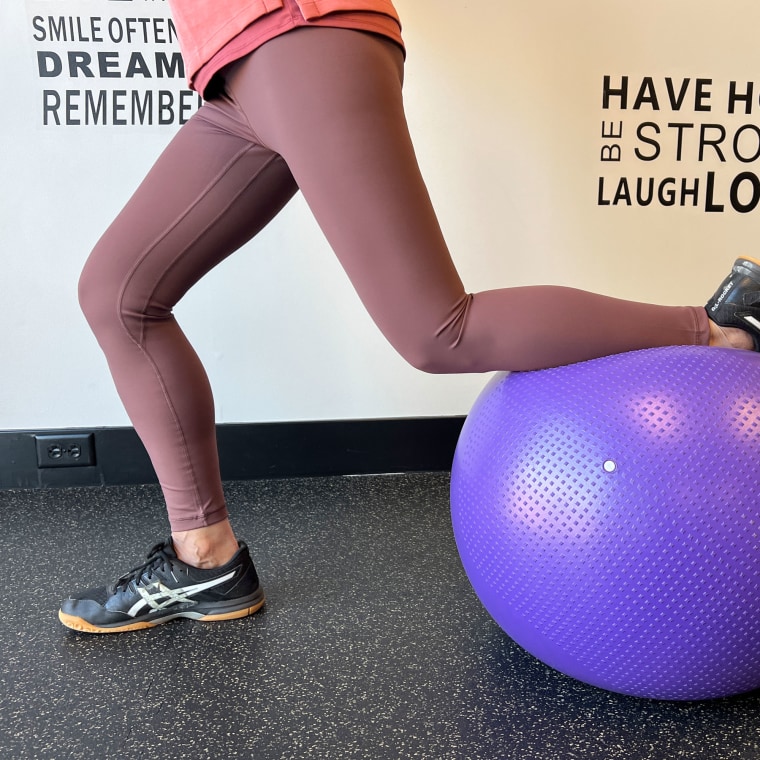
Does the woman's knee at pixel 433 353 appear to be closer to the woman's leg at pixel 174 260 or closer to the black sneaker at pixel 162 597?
the woman's leg at pixel 174 260

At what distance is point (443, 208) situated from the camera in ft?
6.17

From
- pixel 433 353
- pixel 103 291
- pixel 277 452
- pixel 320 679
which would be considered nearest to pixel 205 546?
pixel 320 679

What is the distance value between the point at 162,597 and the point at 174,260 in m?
0.57

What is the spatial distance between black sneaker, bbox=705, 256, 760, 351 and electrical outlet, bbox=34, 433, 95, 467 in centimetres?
153

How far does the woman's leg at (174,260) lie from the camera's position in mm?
1138

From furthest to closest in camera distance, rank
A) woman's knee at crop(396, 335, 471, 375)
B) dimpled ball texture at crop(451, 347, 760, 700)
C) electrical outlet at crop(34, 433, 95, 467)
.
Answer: electrical outlet at crop(34, 433, 95, 467), woman's knee at crop(396, 335, 471, 375), dimpled ball texture at crop(451, 347, 760, 700)

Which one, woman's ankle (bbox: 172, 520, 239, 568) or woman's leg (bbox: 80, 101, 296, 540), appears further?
woman's ankle (bbox: 172, 520, 239, 568)

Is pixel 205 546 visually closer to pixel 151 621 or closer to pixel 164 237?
pixel 151 621

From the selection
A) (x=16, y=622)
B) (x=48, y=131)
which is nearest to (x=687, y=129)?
(x=48, y=131)

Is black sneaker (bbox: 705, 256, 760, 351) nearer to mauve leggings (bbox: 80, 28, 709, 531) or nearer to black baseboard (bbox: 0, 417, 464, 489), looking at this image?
mauve leggings (bbox: 80, 28, 709, 531)

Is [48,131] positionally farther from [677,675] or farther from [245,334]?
[677,675]

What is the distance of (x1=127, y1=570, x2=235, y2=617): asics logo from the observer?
1.26 metres

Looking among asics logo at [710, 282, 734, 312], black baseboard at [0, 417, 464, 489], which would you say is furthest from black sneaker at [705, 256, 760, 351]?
black baseboard at [0, 417, 464, 489]

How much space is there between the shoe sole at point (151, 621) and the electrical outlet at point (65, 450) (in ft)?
2.26
